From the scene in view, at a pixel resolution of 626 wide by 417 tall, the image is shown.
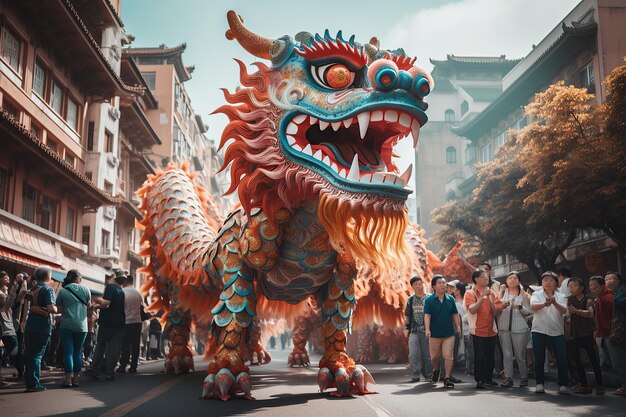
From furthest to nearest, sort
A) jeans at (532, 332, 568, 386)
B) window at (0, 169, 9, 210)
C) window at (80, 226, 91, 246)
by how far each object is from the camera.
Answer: window at (80, 226, 91, 246), window at (0, 169, 9, 210), jeans at (532, 332, 568, 386)

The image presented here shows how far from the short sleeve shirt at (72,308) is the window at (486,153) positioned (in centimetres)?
3126

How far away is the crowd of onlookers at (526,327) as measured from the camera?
7934mm

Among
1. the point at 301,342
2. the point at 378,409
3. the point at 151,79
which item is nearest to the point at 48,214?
the point at 301,342

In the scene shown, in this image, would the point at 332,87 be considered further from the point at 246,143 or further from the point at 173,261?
the point at 173,261

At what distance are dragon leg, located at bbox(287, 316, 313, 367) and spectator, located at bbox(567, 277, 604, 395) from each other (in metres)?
5.20

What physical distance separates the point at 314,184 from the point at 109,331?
4.42 metres

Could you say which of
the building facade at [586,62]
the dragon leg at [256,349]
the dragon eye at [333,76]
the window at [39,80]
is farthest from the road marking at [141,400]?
the building facade at [586,62]

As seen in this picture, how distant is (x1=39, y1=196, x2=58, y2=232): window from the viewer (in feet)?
70.0

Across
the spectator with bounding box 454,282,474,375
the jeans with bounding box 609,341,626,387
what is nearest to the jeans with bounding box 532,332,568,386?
the jeans with bounding box 609,341,626,387

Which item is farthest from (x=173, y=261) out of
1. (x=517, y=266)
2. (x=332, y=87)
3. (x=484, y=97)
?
(x=484, y=97)

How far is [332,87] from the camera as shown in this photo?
6648 mm

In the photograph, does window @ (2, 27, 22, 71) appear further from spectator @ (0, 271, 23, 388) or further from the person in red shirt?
the person in red shirt

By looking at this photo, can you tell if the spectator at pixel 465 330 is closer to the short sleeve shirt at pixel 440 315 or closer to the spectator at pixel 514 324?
the spectator at pixel 514 324

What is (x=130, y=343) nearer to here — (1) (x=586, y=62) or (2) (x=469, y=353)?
(2) (x=469, y=353)
